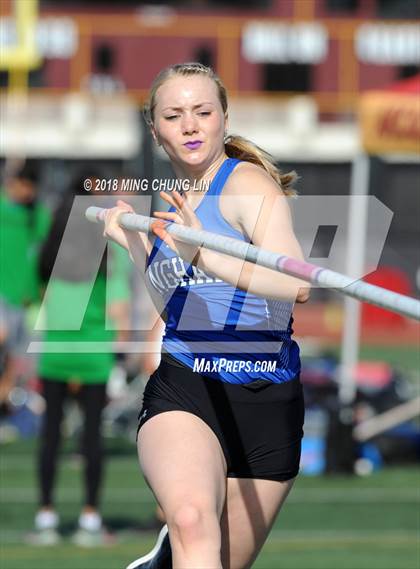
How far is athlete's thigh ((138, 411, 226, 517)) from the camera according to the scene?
4023 mm

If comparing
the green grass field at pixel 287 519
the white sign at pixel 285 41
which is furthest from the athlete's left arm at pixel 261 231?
the white sign at pixel 285 41

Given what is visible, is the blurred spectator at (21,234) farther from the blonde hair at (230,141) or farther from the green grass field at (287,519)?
the blonde hair at (230,141)

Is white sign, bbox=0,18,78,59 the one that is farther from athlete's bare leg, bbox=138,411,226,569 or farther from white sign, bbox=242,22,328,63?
athlete's bare leg, bbox=138,411,226,569

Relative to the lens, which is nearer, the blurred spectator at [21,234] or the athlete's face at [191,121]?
the athlete's face at [191,121]

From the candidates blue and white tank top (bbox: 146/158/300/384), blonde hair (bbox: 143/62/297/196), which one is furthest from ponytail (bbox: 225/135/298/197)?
blue and white tank top (bbox: 146/158/300/384)

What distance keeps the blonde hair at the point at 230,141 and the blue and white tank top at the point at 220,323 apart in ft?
0.45

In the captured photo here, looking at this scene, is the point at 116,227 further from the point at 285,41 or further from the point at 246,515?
the point at 285,41

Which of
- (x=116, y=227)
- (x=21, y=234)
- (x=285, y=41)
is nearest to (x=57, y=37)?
(x=285, y=41)

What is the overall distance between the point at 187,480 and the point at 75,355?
3.93m

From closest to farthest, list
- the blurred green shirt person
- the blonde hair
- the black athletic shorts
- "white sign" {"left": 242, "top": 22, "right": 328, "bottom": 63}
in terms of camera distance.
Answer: the black athletic shorts, the blonde hair, the blurred green shirt person, "white sign" {"left": 242, "top": 22, "right": 328, "bottom": 63}

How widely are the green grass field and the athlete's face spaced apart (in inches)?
127

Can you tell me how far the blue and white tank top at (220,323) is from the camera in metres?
4.26

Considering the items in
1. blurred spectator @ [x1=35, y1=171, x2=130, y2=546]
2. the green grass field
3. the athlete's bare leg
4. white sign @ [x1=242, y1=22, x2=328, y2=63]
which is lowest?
white sign @ [x1=242, y1=22, x2=328, y2=63]

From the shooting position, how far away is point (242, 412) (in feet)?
14.0
